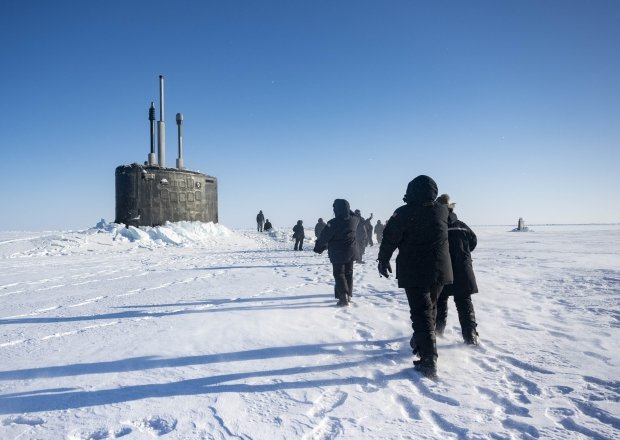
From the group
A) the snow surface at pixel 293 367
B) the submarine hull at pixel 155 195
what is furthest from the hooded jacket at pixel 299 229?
→ the snow surface at pixel 293 367

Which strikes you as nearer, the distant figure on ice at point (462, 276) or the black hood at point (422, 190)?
the black hood at point (422, 190)

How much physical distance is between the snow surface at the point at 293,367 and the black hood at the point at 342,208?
1520 millimetres

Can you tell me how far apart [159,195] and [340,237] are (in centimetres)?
1586

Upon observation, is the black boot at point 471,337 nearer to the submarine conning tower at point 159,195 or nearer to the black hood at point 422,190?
the black hood at point 422,190

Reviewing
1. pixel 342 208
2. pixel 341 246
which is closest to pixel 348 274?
pixel 341 246

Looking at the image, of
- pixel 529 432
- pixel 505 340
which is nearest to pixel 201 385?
pixel 529 432

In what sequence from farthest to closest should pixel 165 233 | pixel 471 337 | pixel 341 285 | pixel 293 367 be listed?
pixel 165 233
pixel 341 285
pixel 471 337
pixel 293 367

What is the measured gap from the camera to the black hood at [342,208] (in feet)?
20.8

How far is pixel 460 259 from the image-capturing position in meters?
4.16

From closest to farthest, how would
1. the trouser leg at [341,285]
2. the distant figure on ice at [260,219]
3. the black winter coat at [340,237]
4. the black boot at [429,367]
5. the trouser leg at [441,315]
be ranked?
1. the black boot at [429,367]
2. the trouser leg at [441,315]
3. the trouser leg at [341,285]
4. the black winter coat at [340,237]
5. the distant figure on ice at [260,219]

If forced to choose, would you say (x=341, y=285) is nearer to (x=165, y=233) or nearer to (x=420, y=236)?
(x=420, y=236)

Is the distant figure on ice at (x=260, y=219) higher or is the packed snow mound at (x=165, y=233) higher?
the distant figure on ice at (x=260, y=219)

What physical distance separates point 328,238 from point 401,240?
2905 mm

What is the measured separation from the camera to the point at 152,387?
291 cm
